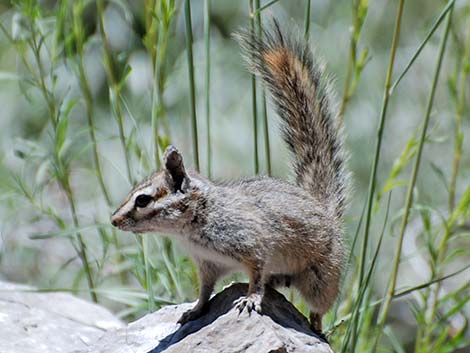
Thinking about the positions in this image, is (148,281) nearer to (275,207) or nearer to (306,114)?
(275,207)

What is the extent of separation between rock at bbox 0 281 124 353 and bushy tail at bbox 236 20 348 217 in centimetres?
76

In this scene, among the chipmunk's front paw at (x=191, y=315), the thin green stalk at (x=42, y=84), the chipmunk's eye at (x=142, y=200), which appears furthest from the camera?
the thin green stalk at (x=42, y=84)

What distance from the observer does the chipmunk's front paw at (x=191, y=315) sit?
2.63 metres

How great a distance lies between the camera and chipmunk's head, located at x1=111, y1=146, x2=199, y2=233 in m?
2.50

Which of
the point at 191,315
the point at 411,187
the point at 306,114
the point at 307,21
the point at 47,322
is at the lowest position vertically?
the point at 47,322

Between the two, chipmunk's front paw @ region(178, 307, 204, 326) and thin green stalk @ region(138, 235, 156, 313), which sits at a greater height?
thin green stalk @ region(138, 235, 156, 313)

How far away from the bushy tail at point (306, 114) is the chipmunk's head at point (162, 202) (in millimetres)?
447

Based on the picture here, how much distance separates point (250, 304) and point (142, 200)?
36 centimetres

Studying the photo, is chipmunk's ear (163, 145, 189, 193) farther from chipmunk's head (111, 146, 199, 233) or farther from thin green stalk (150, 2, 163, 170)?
thin green stalk (150, 2, 163, 170)

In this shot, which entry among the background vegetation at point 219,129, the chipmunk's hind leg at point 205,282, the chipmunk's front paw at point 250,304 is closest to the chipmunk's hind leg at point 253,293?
the chipmunk's front paw at point 250,304

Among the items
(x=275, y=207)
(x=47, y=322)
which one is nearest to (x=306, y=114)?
(x=275, y=207)

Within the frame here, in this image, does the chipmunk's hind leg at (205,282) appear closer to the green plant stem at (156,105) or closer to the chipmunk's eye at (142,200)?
the chipmunk's eye at (142,200)

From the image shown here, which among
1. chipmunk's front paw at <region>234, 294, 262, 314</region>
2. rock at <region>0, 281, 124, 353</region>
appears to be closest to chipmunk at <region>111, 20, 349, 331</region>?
chipmunk's front paw at <region>234, 294, 262, 314</region>

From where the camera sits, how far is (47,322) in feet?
9.73
